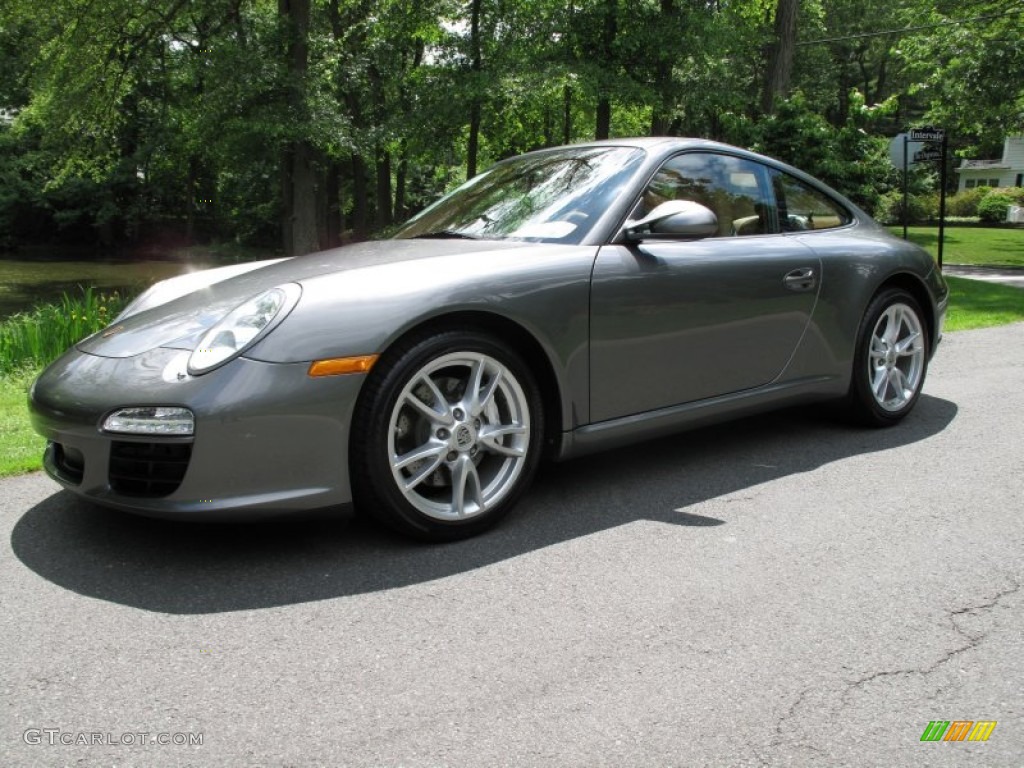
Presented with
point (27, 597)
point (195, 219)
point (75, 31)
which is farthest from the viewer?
point (195, 219)

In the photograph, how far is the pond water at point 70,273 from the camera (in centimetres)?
2688

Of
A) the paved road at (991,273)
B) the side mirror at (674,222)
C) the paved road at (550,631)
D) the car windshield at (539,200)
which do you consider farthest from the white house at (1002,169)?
the paved road at (550,631)

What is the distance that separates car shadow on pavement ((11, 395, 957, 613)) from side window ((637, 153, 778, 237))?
43.7 inches

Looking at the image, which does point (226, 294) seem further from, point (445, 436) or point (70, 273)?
point (70, 273)

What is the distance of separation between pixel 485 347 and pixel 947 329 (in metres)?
7.08

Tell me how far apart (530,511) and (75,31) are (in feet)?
55.1

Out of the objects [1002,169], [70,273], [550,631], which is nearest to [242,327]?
[550,631]

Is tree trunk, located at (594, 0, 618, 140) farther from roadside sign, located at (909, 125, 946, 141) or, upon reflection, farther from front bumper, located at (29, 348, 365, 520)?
front bumper, located at (29, 348, 365, 520)

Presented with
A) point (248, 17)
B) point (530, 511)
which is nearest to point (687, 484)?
point (530, 511)

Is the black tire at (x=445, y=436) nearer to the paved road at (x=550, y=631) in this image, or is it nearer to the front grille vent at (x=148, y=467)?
the paved road at (x=550, y=631)

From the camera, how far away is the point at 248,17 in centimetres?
2050

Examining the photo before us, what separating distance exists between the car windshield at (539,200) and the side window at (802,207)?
2.99 ft

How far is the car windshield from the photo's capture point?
3.70 metres

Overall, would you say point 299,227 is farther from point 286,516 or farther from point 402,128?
point 286,516
